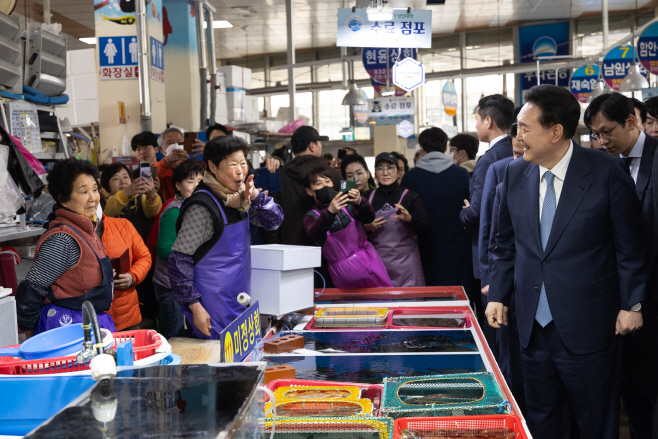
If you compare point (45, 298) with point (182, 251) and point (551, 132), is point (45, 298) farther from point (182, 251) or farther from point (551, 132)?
point (551, 132)

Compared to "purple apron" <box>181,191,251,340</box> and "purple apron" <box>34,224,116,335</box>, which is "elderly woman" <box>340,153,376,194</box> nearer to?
"purple apron" <box>181,191,251,340</box>

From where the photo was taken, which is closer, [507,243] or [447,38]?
[507,243]

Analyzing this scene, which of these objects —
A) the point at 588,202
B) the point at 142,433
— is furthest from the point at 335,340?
the point at 142,433

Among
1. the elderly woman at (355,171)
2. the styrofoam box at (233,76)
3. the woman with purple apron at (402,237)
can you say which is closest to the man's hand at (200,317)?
the woman with purple apron at (402,237)

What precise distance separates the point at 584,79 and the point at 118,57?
9.31m

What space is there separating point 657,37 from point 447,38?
8.69m

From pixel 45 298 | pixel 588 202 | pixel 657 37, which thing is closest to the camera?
pixel 588 202

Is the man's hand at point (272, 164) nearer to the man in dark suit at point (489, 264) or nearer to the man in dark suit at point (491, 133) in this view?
the man in dark suit at point (491, 133)

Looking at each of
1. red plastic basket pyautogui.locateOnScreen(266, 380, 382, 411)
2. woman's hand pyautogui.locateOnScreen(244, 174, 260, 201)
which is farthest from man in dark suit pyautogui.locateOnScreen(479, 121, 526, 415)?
woman's hand pyautogui.locateOnScreen(244, 174, 260, 201)

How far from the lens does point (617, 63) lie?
34.8ft

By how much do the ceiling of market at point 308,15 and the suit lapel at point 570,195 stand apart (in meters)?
10.0

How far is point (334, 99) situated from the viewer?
19.9 meters

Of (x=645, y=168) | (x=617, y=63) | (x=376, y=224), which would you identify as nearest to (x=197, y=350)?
(x=376, y=224)

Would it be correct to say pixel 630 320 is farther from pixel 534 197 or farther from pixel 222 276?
pixel 222 276
